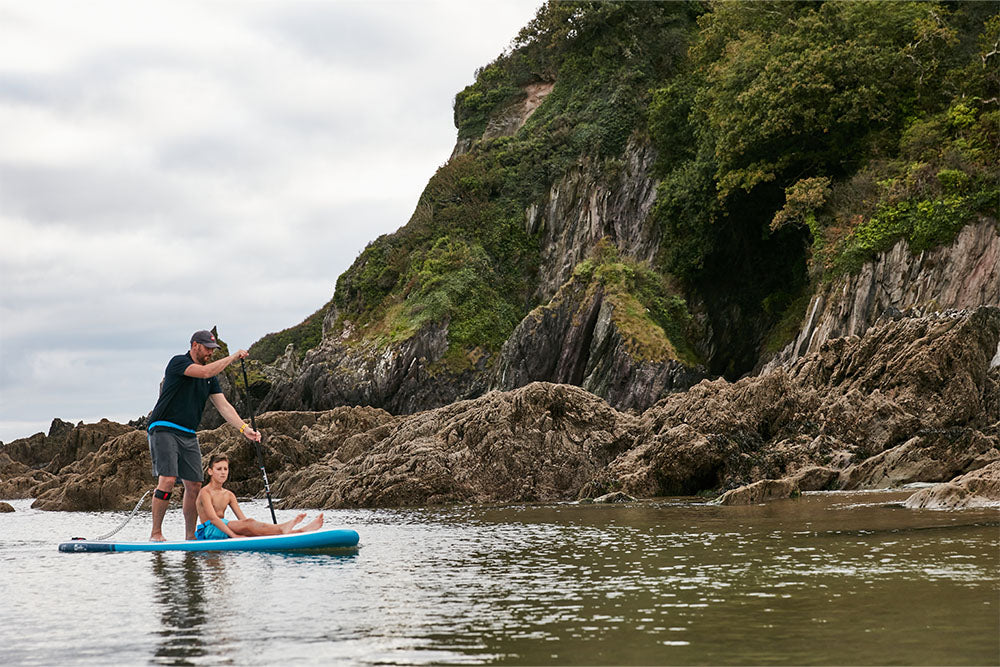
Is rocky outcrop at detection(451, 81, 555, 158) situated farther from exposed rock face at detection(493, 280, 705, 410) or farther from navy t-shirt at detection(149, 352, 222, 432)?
navy t-shirt at detection(149, 352, 222, 432)

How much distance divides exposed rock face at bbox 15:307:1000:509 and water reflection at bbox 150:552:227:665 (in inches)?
334

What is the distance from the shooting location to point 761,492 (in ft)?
49.9

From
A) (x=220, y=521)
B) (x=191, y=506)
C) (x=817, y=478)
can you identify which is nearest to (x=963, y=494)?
(x=817, y=478)

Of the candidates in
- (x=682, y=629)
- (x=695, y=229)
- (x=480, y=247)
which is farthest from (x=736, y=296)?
(x=682, y=629)

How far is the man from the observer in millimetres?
12016

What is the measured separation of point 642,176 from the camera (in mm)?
46125

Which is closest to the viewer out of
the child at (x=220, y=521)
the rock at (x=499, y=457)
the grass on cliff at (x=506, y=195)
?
the child at (x=220, y=521)

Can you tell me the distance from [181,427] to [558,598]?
6.72 metres

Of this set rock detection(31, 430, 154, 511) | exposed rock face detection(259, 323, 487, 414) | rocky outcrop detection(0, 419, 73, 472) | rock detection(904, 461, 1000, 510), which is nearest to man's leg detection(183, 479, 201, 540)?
rock detection(904, 461, 1000, 510)

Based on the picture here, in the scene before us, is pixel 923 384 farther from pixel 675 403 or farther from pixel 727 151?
pixel 727 151

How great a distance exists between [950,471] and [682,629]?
1127cm

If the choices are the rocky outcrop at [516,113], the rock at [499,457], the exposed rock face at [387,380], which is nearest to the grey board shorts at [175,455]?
the rock at [499,457]

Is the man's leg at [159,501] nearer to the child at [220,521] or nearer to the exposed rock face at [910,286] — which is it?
the child at [220,521]

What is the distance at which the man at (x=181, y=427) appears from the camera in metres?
12.0
